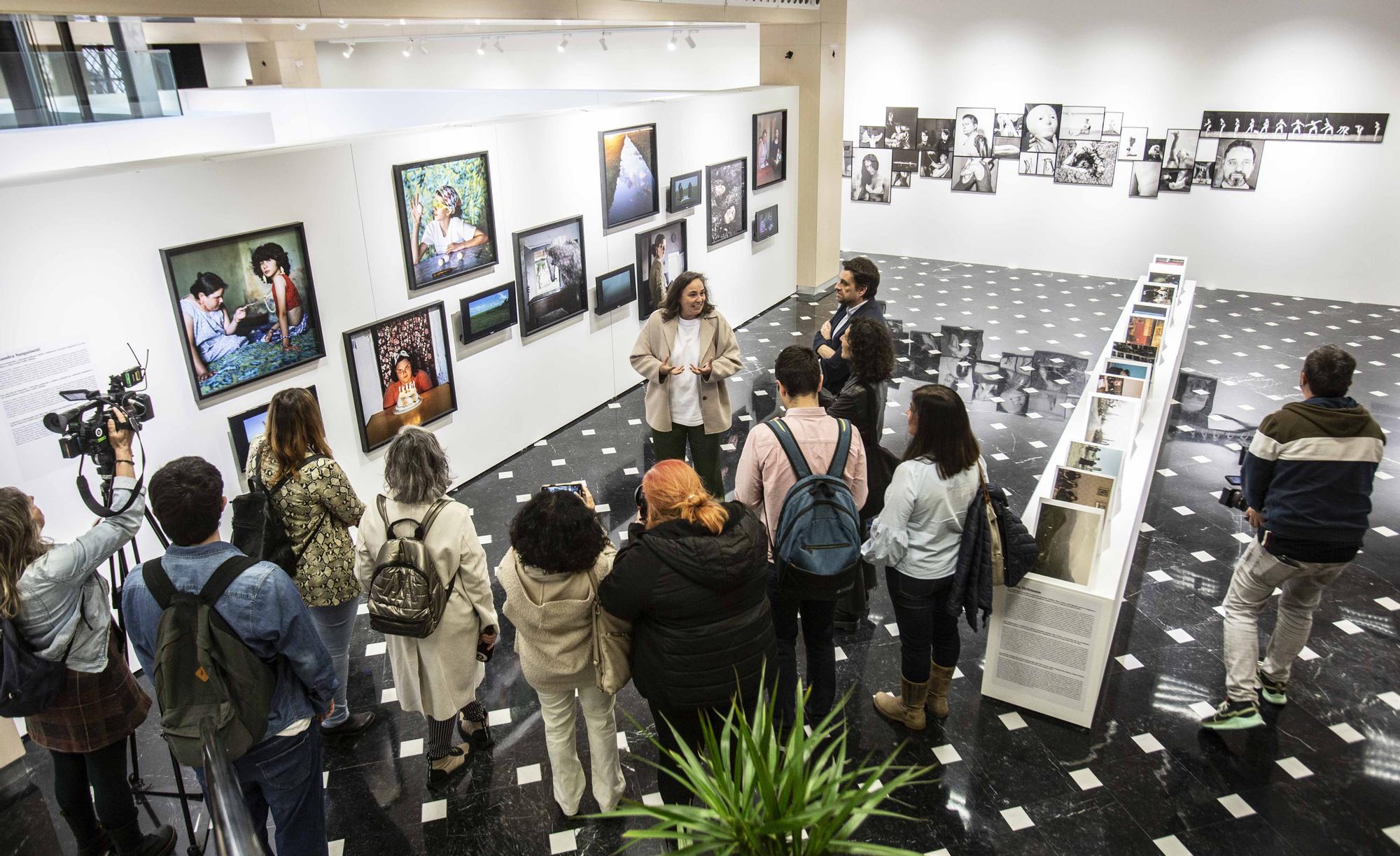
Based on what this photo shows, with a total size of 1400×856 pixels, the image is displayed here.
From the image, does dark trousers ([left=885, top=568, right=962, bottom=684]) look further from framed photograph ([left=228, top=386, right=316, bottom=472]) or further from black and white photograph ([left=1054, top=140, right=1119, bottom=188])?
black and white photograph ([left=1054, top=140, right=1119, bottom=188])

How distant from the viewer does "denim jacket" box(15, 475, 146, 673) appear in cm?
317

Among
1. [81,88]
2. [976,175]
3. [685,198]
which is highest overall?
[81,88]

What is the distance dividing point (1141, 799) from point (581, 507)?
2971 millimetres

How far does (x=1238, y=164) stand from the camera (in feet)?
40.9

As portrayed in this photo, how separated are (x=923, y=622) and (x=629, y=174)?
5.95m

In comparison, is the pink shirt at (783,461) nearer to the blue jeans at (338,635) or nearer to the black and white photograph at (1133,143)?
the blue jeans at (338,635)

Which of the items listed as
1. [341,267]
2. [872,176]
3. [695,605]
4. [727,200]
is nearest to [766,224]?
[727,200]

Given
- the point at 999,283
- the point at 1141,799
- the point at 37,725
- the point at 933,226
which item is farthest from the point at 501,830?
the point at 933,226

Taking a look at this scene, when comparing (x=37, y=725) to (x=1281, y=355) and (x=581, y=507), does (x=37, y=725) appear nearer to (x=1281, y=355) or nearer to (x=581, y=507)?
(x=581, y=507)

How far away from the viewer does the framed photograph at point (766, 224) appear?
11484 mm

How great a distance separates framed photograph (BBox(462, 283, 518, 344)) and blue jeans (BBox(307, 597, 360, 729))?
123 inches

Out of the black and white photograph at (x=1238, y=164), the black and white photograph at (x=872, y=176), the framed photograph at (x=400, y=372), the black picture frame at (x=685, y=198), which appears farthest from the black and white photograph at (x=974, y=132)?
the framed photograph at (x=400, y=372)

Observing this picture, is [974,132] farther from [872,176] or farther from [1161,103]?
[1161,103]

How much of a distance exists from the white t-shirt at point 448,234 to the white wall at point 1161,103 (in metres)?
9.93
